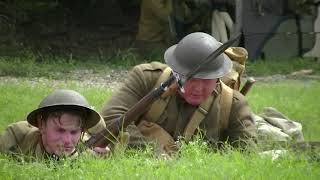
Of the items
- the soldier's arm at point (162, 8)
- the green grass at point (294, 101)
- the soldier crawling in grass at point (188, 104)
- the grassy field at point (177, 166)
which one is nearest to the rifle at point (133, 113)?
the soldier crawling in grass at point (188, 104)

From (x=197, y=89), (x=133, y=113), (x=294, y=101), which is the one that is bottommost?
(x=294, y=101)

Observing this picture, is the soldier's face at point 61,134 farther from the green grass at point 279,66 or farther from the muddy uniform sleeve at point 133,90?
the green grass at point 279,66

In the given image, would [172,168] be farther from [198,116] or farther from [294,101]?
[294,101]

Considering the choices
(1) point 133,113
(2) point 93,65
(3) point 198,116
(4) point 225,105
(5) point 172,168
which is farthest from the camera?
(2) point 93,65

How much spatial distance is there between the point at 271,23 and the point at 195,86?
12246 mm

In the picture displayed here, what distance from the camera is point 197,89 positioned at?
19.4 ft

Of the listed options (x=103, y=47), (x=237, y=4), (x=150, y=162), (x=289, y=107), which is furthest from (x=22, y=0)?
(x=150, y=162)

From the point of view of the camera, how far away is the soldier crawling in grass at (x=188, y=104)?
5941 mm

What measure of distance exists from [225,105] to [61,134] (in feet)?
5.18

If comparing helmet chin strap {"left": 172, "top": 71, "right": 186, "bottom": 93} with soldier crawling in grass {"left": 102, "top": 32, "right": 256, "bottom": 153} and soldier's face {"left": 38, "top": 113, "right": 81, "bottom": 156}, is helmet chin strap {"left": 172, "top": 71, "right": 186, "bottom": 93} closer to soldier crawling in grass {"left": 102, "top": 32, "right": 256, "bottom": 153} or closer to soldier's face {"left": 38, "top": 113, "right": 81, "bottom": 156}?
soldier crawling in grass {"left": 102, "top": 32, "right": 256, "bottom": 153}

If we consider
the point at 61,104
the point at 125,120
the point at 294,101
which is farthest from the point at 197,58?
the point at 294,101

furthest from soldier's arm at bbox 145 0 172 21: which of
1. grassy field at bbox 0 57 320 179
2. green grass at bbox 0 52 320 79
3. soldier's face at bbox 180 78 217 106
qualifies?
grassy field at bbox 0 57 320 179

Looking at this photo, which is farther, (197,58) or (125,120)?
(197,58)

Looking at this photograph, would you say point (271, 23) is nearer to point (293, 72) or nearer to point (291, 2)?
point (291, 2)
